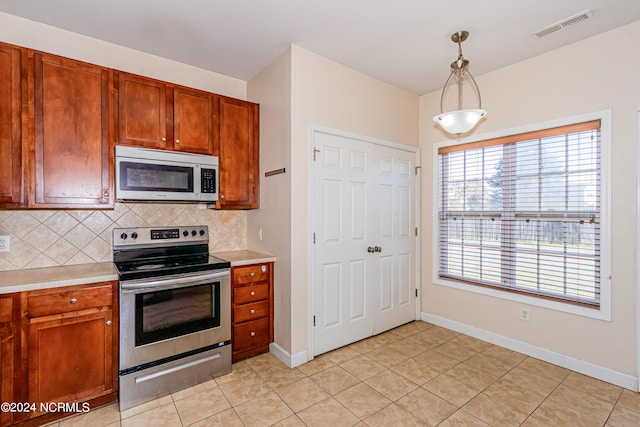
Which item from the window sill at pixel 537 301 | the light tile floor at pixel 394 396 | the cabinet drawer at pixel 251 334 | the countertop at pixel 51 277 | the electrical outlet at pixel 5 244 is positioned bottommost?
the light tile floor at pixel 394 396

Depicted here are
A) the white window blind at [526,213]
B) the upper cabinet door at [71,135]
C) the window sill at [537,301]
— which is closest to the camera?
the upper cabinet door at [71,135]

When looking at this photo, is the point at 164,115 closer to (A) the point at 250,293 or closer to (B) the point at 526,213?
(A) the point at 250,293

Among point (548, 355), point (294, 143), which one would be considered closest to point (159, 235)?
point (294, 143)

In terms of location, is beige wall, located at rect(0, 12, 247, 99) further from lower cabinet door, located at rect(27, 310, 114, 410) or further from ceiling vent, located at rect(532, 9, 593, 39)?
ceiling vent, located at rect(532, 9, 593, 39)

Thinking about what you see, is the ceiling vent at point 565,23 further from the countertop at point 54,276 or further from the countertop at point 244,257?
the countertop at point 54,276

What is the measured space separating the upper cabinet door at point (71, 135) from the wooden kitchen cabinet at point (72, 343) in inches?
27.1

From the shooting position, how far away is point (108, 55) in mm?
2721

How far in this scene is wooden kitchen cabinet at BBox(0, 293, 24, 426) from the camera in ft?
6.15

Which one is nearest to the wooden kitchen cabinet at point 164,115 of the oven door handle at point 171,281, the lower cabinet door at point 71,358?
the oven door handle at point 171,281

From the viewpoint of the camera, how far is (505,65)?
3.10 m

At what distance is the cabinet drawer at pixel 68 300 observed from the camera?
1.96 meters

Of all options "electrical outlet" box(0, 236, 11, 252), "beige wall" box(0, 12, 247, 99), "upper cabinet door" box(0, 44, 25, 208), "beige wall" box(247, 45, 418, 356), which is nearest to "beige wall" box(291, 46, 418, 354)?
"beige wall" box(247, 45, 418, 356)

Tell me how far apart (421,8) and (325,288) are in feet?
8.01

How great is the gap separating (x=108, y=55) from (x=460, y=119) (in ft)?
9.92
